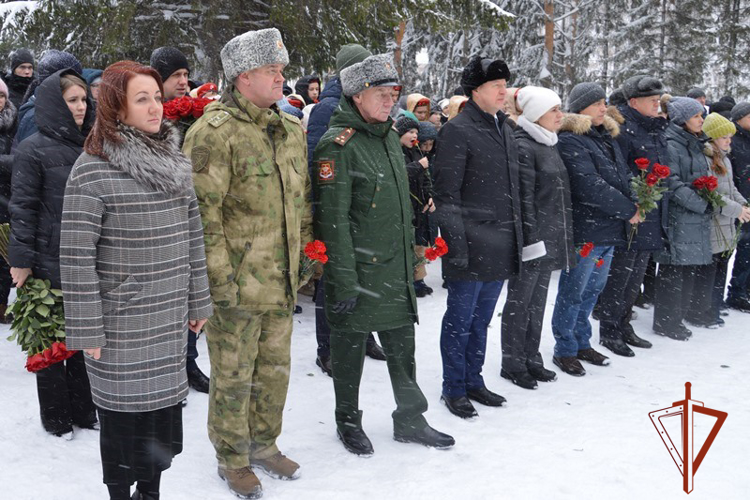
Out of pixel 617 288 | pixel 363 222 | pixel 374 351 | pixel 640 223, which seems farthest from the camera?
pixel 617 288

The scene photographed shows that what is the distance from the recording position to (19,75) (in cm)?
719

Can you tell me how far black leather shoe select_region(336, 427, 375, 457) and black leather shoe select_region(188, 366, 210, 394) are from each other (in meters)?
1.30

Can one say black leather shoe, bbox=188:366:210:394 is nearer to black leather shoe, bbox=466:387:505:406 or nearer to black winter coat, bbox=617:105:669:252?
black leather shoe, bbox=466:387:505:406

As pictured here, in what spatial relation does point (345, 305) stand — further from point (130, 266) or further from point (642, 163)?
point (642, 163)

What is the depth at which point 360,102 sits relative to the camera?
4.18 metres

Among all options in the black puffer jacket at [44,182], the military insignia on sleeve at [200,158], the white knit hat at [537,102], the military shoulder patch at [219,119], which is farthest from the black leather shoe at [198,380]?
the white knit hat at [537,102]

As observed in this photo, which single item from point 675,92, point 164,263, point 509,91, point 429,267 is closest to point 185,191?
point 164,263

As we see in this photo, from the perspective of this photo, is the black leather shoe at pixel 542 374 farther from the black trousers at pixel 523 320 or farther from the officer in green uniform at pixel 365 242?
the officer in green uniform at pixel 365 242

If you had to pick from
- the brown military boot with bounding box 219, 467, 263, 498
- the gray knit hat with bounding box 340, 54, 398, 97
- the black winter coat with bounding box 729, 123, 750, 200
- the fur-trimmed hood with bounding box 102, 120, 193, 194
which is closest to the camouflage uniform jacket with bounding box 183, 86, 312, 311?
the fur-trimmed hood with bounding box 102, 120, 193, 194

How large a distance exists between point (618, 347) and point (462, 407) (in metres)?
2.38

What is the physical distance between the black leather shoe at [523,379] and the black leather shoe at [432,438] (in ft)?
4.41

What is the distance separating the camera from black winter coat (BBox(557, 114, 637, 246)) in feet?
19.1

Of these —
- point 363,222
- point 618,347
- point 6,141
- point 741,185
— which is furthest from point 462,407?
point 741,185

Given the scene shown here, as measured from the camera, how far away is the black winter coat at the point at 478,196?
15.7ft
